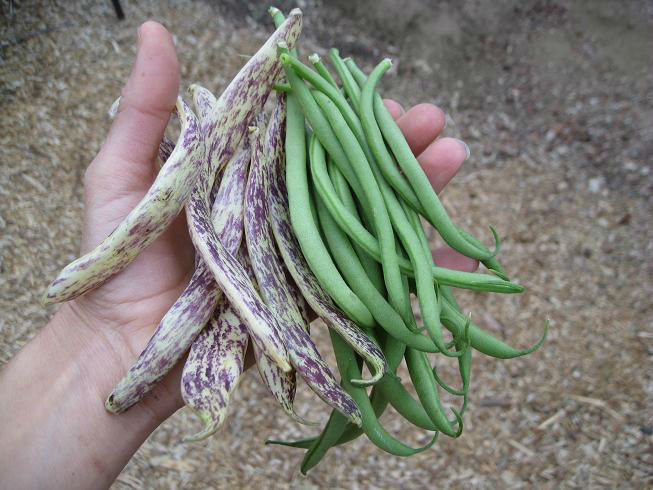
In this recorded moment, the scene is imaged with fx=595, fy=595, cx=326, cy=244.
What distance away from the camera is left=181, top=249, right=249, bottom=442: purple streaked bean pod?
115 cm

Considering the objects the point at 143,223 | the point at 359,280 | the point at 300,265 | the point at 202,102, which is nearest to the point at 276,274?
the point at 300,265

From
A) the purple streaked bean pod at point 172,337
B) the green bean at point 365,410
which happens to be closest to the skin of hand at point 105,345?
the purple streaked bean pod at point 172,337

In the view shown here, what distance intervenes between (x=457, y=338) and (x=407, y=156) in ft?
1.47

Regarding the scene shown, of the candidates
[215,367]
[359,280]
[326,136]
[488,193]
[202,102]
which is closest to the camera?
[215,367]

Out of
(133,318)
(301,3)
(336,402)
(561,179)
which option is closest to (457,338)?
(336,402)

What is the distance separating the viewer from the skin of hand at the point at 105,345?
1.37 meters

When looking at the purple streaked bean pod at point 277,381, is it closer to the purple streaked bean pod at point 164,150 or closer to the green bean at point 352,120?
the green bean at point 352,120

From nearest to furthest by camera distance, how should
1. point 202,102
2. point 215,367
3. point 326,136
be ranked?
point 215,367, point 326,136, point 202,102

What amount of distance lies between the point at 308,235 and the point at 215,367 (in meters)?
0.36

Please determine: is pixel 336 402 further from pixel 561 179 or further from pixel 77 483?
pixel 561 179

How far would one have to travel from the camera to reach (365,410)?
133 centimetres

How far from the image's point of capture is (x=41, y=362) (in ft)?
4.82

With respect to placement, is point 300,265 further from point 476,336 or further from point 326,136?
point 476,336

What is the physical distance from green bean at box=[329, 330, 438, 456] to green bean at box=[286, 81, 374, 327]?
0.09 metres
